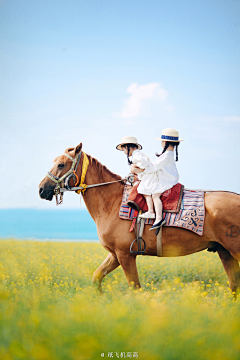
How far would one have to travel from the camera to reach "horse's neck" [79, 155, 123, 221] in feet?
15.7

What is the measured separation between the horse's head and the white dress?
1018 millimetres

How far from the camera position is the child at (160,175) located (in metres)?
4.44

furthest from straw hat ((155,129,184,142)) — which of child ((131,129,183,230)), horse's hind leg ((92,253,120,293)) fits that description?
horse's hind leg ((92,253,120,293))

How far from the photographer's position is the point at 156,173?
14.8 feet

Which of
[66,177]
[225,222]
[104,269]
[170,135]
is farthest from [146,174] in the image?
[104,269]

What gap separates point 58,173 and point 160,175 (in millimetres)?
1679

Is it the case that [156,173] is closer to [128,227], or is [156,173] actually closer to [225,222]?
[128,227]

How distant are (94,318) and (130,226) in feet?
5.64

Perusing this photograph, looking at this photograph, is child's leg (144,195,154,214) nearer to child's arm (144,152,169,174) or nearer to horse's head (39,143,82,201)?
child's arm (144,152,169,174)

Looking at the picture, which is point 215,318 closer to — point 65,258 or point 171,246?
point 171,246

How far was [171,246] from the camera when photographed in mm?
4535

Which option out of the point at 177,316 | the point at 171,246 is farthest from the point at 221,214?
the point at 177,316

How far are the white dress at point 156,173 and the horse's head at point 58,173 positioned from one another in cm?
102

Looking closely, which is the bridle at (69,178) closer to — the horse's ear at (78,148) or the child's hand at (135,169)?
the horse's ear at (78,148)
